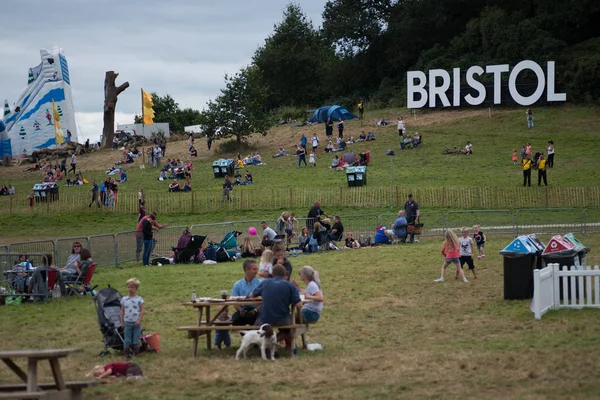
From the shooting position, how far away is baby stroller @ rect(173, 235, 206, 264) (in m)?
28.5

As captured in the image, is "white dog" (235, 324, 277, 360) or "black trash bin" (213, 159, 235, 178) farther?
"black trash bin" (213, 159, 235, 178)

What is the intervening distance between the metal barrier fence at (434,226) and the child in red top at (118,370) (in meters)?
15.3

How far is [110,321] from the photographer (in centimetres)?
1474

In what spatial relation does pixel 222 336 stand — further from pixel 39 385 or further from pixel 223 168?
pixel 223 168

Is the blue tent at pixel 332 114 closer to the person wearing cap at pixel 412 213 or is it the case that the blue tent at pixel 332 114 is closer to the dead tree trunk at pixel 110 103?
the dead tree trunk at pixel 110 103

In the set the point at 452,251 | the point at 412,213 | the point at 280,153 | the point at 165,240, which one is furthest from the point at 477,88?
the point at 452,251

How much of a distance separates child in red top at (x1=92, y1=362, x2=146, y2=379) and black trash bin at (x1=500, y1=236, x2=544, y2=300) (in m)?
8.72

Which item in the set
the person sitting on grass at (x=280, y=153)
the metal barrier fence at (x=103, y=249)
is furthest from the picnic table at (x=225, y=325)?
the person sitting on grass at (x=280, y=153)

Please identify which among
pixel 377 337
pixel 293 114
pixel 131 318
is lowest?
pixel 377 337

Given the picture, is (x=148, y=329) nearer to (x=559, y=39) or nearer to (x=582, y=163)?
(x=582, y=163)

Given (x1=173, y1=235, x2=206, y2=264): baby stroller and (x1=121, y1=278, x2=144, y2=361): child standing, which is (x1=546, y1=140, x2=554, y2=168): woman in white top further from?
(x1=121, y1=278, x2=144, y2=361): child standing

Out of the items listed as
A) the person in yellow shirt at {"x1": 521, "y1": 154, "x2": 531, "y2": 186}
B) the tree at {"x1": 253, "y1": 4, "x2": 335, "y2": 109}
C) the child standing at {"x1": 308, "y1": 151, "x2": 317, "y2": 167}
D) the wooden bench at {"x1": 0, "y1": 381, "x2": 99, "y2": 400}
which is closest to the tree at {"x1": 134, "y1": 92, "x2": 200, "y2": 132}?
the tree at {"x1": 253, "y1": 4, "x2": 335, "y2": 109}

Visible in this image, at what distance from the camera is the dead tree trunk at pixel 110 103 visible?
79.6 m

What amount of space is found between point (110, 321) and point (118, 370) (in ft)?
6.74
